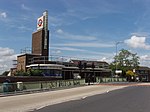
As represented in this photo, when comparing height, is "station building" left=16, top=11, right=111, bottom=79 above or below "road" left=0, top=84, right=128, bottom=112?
above

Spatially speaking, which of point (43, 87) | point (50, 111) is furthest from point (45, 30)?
point (50, 111)

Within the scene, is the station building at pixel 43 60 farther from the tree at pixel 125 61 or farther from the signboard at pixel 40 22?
the tree at pixel 125 61

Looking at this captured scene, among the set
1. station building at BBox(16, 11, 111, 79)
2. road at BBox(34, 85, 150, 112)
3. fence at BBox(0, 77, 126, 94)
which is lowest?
road at BBox(34, 85, 150, 112)

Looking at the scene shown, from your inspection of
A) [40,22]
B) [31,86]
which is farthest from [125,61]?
[31,86]

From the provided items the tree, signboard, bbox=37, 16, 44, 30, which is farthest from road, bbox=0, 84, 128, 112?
the tree

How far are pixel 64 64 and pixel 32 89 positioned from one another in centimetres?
4187

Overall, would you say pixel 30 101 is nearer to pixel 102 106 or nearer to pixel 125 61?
pixel 102 106

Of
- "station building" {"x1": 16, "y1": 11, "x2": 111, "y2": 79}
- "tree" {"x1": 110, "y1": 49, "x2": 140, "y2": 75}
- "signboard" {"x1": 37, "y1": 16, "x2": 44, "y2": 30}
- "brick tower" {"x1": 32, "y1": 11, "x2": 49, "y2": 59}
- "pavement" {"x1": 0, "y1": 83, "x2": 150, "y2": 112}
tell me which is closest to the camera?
"pavement" {"x1": 0, "y1": 83, "x2": 150, "y2": 112}

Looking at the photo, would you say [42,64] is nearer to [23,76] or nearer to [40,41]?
[40,41]

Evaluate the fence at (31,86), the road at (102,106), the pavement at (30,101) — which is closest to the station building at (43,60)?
the fence at (31,86)

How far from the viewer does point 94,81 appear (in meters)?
78.2

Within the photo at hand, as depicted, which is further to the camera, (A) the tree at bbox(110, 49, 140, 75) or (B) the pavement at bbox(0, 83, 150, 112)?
(A) the tree at bbox(110, 49, 140, 75)

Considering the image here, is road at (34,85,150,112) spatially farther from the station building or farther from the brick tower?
the brick tower

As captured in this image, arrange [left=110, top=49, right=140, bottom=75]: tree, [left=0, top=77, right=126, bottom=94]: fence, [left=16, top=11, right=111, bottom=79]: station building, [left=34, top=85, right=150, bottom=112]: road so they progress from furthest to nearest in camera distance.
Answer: [left=110, top=49, right=140, bottom=75]: tree, [left=16, top=11, right=111, bottom=79]: station building, [left=0, top=77, right=126, bottom=94]: fence, [left=34, top=85, right=150, bottom=112]: road
